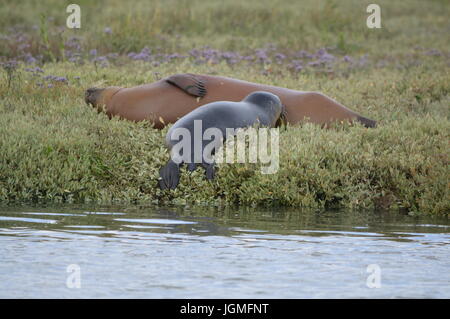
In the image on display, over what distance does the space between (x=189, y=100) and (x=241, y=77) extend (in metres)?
2.70

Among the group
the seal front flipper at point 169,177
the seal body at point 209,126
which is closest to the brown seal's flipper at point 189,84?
the seal body at point 209,126

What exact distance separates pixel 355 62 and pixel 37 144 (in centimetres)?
840

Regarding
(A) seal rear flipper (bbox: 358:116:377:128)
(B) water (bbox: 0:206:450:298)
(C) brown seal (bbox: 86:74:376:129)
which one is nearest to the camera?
(B) water (bbox: 0:206:450:298)

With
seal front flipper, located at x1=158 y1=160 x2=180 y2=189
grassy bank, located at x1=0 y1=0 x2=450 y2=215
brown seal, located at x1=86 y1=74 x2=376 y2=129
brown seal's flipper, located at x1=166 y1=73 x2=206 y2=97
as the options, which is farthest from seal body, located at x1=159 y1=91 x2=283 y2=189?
brown seal's flipper, located at x1=166 y1=73 x2=206 y2=97

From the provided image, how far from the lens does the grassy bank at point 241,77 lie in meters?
8.57

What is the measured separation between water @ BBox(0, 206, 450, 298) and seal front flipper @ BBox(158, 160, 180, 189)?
0.84 meters

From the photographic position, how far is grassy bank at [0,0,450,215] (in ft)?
28.1

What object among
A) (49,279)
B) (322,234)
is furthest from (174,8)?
(49,279)

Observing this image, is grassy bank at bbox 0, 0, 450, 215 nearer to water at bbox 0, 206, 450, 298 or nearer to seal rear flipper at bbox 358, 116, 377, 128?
seal rear flipper at bbox 358, 116, 377, 128

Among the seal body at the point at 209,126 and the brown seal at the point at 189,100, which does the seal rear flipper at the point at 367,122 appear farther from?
the seal body at the point at 209,126

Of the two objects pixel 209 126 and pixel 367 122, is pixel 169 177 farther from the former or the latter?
pixel 367 122

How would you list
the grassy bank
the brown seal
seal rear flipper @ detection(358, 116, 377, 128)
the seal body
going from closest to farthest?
the grassy bank
the seal body
the brown seal
seal rear flipper @ detection(358, 116, 377, 128)

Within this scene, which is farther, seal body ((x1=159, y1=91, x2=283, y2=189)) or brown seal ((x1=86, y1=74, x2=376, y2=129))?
brown seal ((x1=86, y1=74, x2=376, y2=129))

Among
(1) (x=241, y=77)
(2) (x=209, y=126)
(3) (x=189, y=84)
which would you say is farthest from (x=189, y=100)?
(1) (x=241, y=77)
